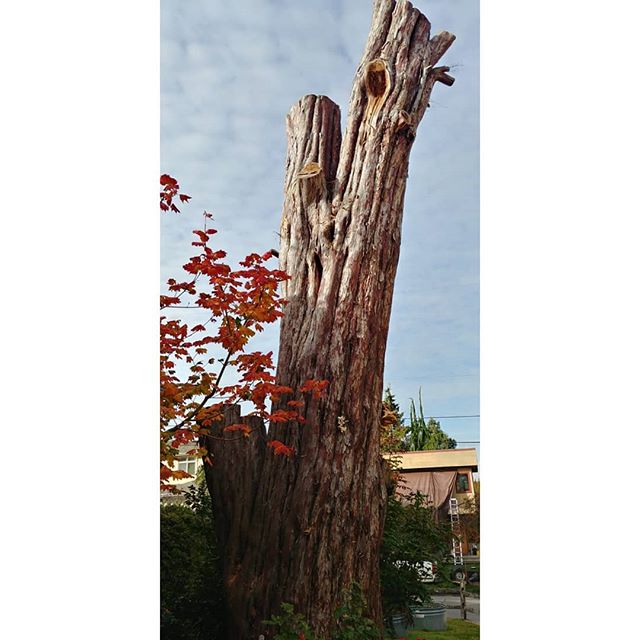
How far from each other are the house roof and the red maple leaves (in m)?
0.83

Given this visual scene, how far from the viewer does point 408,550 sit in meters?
2.79

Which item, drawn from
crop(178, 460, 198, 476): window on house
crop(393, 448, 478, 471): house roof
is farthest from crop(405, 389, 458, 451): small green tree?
crop(178, 460, 198, 476): window on house

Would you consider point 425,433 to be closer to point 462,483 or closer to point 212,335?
point 462,483

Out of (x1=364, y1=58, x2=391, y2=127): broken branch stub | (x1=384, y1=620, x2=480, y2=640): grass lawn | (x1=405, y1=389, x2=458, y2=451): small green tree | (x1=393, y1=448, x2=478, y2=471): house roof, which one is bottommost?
(x1=384, y1=620, x2=480, y2=640): grass lawn

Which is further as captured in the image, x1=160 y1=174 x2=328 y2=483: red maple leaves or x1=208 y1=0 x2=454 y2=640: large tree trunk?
x1=208 y1=0 x2=454 y2=640: large tree trunk

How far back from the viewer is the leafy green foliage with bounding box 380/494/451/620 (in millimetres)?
2707

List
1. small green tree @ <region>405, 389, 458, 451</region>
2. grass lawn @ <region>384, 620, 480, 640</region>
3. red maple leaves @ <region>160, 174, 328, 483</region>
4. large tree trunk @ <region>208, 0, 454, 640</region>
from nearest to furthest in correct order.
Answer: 1. red maple leaves @ <region>160, 174, 328, 483</region>
2. large tree trunk @ <region>208, 0, 454, 640</region>
3. grass lawn @ <region>384, 620, 480, 640</region>
4. small green tree @ <region>405, 389, 458, 451</region>

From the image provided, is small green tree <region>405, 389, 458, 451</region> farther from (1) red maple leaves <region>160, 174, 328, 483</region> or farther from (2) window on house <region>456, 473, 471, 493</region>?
(1) red maple leaves <region>160, 174, 328, 483</region>

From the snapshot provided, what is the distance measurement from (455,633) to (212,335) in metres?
1.51

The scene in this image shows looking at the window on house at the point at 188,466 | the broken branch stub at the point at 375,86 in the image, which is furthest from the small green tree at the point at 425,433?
the broken branch stub at the point at 375,86
